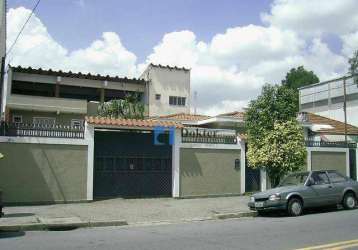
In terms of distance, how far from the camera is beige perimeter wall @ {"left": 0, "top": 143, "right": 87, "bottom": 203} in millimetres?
15711

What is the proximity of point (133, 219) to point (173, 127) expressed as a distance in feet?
18.7

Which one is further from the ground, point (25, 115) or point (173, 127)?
point (25, 115)

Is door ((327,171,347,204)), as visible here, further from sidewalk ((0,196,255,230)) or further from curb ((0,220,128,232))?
curb ((0,220,128,232))

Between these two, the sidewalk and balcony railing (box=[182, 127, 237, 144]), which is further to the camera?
balcony railing (box=[182, 127, 237, 144])

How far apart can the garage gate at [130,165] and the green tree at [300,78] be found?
141ft

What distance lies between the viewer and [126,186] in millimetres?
18047

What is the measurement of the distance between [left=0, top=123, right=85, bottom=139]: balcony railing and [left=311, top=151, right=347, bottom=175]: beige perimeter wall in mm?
11762

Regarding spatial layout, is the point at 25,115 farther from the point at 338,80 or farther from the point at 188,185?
the point at 338,80

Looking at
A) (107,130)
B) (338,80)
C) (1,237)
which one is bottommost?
(1,237)

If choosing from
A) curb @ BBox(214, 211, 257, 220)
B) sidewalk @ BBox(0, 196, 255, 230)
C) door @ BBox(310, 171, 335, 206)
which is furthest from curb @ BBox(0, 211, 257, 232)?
door @ BBox(310, 171, 335, 206)

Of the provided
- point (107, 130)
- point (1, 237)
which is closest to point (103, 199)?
point (107, 130)

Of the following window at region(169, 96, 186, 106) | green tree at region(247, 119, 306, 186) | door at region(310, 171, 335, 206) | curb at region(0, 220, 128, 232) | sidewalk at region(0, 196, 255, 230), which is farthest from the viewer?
window at region(169, 96, 186, 106)

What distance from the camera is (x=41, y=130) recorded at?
16312mm

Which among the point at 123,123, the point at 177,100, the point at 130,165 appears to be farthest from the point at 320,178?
the point at 177,100
